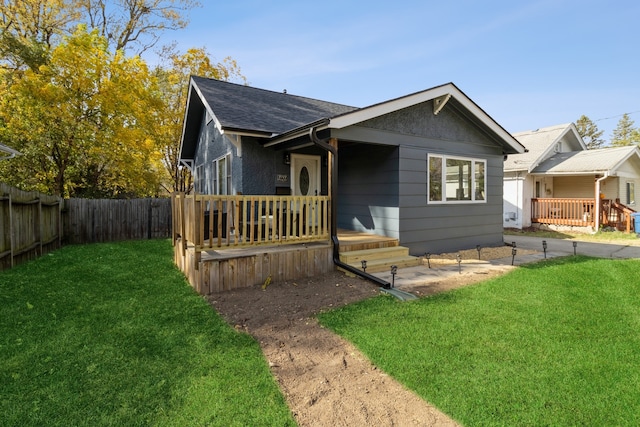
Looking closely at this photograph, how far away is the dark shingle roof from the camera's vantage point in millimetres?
7301

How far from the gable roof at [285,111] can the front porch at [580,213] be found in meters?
6.83

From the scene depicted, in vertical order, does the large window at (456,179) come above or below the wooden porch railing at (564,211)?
above

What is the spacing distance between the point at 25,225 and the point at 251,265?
18.5 feet

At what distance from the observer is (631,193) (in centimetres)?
1620

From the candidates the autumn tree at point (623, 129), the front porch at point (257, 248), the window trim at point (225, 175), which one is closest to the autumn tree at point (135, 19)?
the window trim at point (225, 175)

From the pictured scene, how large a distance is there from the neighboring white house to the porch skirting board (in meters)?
11.7

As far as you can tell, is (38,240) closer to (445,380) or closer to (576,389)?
(445,380)

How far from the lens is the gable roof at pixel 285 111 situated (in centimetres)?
642

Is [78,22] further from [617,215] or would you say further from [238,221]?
[617,215]

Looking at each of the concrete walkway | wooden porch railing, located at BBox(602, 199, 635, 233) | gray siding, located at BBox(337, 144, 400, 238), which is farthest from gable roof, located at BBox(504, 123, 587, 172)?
gray siding, located at BBox(337, 144, 400, 238)

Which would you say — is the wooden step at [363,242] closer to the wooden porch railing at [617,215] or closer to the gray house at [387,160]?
the gray house at [387,160]

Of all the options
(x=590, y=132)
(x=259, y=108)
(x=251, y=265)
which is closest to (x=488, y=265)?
(x=251, y=265)

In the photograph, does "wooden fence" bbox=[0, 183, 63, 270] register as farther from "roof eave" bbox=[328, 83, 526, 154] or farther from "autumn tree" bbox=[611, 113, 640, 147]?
"autumn tree" bbox=[611, 113, 640, 147]

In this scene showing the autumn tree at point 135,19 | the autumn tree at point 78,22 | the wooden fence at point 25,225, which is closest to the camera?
the wooden fence at point 25,225
